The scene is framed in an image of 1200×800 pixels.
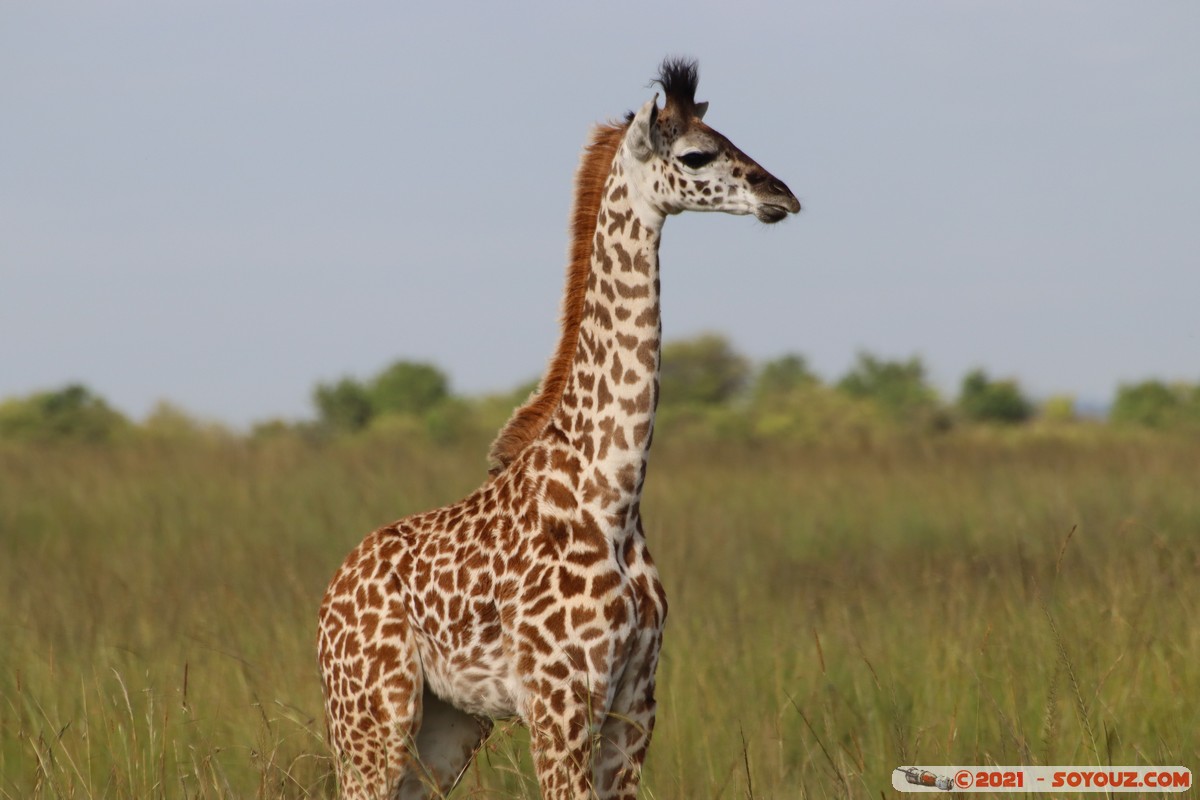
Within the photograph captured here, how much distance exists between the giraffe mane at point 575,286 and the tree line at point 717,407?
47.4 ft

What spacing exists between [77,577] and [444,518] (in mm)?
5082

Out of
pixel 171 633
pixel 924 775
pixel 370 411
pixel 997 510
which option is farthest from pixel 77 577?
pixel 370 411

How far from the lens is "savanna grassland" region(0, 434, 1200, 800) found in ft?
17.4

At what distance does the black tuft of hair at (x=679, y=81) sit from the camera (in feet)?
12.8

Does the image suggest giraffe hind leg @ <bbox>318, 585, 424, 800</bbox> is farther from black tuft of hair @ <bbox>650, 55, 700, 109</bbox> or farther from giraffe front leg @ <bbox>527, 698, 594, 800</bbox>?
black tuft of hair @ <bbox>650, 55, 700, 109</bbox>

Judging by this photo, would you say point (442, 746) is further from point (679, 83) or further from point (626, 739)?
point (679, 83)

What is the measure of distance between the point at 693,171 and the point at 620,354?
57 centimetres

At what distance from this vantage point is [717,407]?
72.8 ft

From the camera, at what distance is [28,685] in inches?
245

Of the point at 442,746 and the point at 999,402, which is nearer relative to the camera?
the point at 442,746

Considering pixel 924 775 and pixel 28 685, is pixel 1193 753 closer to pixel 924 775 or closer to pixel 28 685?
pixel 924 775

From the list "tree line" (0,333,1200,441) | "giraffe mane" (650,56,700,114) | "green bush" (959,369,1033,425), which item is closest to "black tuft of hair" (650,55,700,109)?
"giraffe mane" (650,56,700,114)

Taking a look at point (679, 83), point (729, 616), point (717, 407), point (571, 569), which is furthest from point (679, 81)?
point (717, 407)

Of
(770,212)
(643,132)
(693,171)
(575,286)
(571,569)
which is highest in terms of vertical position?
(643,132)
